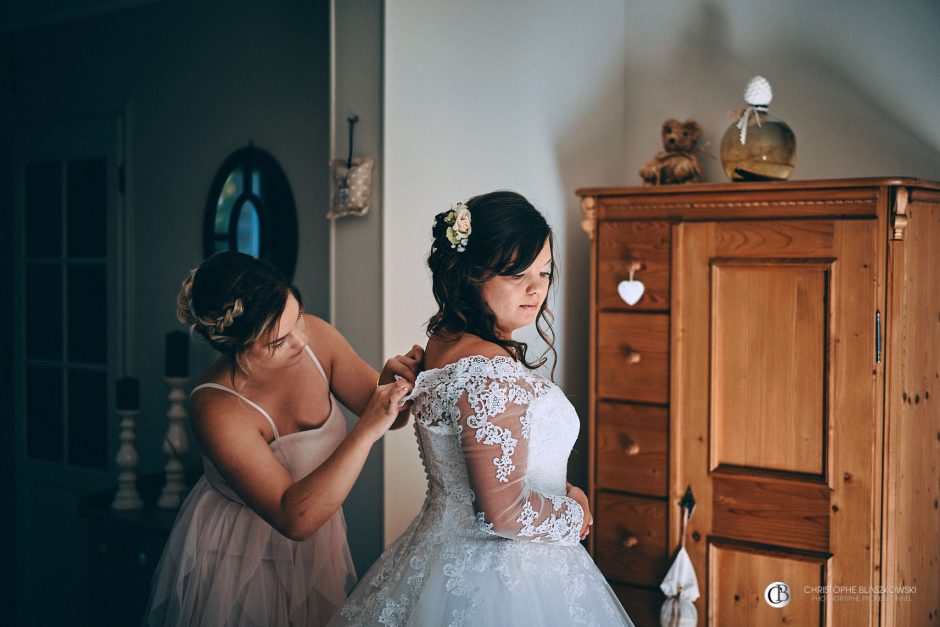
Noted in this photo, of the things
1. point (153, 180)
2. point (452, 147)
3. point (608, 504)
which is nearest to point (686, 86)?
point (452, 147)

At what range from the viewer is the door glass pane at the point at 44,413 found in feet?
11.4

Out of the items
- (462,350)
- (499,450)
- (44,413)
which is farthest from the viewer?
(44,413)

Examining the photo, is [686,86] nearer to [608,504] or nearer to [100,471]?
[608,504]

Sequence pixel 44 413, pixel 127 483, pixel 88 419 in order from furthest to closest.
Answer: pixel 44 413 < pixel 88 419 < pixel 127 483

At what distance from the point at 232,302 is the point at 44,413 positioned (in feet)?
7.90

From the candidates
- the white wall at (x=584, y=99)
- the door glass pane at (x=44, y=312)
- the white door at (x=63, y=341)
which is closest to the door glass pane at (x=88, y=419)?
the white door at (x=63, y=341)

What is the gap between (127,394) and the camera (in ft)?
8.55

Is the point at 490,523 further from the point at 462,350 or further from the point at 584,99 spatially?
the point at 584,99

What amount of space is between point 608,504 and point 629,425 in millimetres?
265

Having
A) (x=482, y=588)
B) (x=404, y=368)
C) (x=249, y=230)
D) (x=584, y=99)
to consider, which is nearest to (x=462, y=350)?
(x=404, y=368)

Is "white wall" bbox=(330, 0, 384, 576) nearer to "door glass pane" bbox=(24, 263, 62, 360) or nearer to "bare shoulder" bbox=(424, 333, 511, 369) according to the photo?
"bare shoulder" bbox=(424, 333, 511, 369)

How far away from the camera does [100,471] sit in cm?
334

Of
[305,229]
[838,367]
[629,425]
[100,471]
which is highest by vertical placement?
[305,229]

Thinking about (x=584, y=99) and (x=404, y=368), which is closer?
(x=404, y=368)
